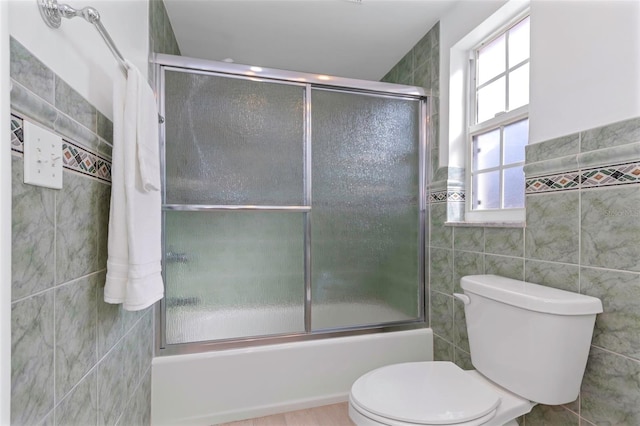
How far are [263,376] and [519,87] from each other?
6.45 feet

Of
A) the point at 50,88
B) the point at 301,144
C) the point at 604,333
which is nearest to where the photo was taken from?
the point at 50,88

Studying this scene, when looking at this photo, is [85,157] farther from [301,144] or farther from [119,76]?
[301,144]

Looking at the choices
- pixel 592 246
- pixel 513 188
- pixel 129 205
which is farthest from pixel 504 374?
pixel 129 205

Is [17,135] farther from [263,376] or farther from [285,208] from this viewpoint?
[263,376]

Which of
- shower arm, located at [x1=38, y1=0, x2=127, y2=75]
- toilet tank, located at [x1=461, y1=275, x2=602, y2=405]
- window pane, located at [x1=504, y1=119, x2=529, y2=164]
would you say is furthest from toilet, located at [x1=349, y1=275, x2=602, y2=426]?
shower arm, located at [x1=38, y1=0, x2=127, y2=75]

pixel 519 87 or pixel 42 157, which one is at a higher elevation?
pixel 519 87

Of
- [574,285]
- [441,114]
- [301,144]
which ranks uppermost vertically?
[441,114]

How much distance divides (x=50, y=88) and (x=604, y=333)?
1.72 meters

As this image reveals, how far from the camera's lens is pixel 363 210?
5.83ft

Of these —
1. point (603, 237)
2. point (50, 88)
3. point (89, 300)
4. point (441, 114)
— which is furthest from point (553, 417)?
point (50, 88)

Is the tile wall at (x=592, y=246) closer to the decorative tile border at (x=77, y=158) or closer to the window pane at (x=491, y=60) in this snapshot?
the window pane at (x=491, y=60)

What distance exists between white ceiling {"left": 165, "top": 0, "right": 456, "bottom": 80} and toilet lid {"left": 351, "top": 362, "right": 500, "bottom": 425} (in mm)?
1859

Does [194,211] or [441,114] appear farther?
[441,114]

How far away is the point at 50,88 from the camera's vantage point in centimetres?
65
